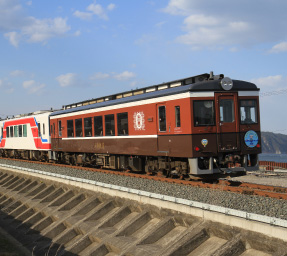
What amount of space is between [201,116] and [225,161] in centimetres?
183

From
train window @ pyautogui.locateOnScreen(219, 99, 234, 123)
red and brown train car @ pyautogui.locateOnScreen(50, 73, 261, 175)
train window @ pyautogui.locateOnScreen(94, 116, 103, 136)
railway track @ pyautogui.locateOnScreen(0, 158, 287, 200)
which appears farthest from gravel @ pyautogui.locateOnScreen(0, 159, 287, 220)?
train window @ pyautogui.locateOnScreen(94, 116, 103, 136)

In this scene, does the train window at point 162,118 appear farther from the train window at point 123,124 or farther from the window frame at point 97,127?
the window frame at point 97,127

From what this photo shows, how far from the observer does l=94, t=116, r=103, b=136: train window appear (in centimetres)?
1958

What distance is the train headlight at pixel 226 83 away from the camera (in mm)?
13938

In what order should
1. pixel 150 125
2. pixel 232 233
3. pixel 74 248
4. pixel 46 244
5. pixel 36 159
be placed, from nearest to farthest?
pixel 232 233 → pixel 74 248 → pixel 46 244 → pixel 150 125 → pixel 36 159

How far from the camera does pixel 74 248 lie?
10742 millimetres

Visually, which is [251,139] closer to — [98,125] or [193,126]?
[193,126]

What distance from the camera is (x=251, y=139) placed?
14375 millimetres

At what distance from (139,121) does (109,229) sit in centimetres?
616

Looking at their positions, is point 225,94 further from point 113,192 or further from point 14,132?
point 14,132

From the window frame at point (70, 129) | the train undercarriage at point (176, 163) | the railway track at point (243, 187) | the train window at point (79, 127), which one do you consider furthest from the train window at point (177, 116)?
the window frame at point (70, 129)

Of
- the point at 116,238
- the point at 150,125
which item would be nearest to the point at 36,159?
the point at 150,125

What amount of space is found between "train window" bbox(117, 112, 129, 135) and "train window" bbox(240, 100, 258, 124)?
17.2ft

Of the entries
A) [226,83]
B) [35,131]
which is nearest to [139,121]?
[226,83]
